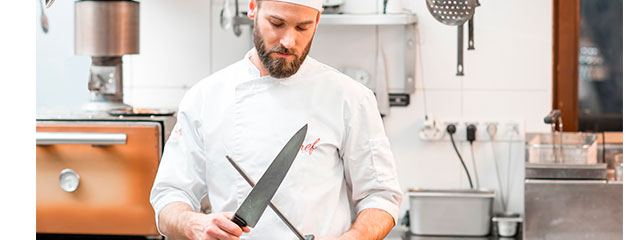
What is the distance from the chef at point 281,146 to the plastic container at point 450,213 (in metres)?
1.35

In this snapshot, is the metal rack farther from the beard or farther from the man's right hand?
the man's right hand

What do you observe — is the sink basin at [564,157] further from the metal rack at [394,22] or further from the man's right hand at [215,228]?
the man's right hand at [215,228]

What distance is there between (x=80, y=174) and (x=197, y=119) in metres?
1.17

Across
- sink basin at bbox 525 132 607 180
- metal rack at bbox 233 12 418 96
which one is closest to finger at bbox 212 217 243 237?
metal rack at bbox 233 12 418 96

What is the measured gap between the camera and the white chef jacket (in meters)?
1.52

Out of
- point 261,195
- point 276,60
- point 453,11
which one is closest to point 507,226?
point 453,11

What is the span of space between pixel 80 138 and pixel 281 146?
1.24 m

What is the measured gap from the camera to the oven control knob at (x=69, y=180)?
101 inches

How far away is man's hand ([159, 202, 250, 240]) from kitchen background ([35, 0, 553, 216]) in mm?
1678

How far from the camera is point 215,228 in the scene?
→ 132 centimetres

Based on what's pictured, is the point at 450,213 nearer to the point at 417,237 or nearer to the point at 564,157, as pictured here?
the point at 417,237

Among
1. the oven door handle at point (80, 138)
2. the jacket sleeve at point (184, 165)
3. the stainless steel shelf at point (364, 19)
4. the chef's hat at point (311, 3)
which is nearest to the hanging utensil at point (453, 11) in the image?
the stainless steel shelf at point (364, 19)
